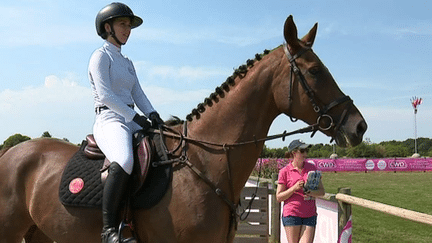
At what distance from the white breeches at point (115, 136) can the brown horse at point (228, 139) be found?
1.15 ft

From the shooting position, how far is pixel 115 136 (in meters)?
3.45

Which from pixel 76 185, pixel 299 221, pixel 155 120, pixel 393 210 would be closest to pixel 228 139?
pixel 155 120

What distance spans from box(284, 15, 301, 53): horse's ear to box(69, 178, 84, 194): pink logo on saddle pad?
206 cm

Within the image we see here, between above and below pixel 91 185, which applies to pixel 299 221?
below


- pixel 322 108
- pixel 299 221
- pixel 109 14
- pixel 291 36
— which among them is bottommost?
pixel 299 221

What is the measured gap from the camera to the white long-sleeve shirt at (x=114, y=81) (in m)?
3.53

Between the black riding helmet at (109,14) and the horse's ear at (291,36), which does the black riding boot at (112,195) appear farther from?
the horse's ear at (291,36)

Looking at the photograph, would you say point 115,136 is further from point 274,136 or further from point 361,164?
point 361,164

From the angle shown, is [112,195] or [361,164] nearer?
[112,195]

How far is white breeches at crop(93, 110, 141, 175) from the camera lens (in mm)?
3334

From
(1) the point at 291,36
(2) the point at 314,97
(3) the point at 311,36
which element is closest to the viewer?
(2) the point at 314,97

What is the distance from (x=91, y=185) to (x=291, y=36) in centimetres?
204

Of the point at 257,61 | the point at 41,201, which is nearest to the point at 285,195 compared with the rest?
the point at 257,61

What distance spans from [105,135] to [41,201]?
3.09 feet
